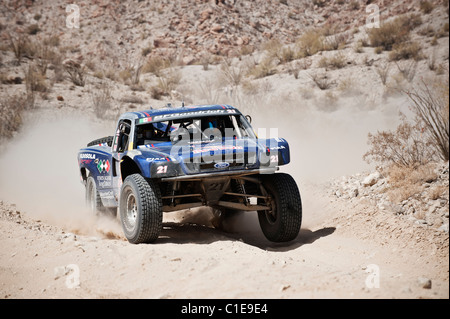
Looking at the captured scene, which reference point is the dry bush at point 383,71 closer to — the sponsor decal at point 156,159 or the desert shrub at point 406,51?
the desert shrub at point 406,51

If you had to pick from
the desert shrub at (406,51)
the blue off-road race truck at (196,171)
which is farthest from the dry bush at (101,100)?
the blue off-road race truck at (196,171)

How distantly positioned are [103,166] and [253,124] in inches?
405

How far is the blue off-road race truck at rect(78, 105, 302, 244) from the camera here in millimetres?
7324

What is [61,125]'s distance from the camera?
19.2 m

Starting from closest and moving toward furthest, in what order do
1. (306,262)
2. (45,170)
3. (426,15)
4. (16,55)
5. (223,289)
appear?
(223,289) → (306,262) → (45,170) → (426,15) → (16,55)

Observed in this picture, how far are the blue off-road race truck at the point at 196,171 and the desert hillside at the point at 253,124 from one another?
466mm

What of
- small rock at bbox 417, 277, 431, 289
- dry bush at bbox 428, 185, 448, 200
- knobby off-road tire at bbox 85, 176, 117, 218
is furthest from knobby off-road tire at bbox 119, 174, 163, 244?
dry bush at bbox 428, 185, 448, 200

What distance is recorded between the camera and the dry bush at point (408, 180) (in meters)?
8.86

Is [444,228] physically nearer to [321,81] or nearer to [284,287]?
[284,287]

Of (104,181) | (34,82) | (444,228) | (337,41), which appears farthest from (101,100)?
(444,228)

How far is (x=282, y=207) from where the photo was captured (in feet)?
25.2
